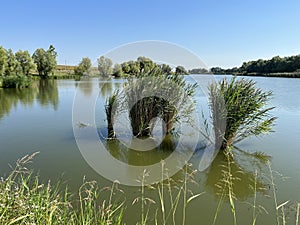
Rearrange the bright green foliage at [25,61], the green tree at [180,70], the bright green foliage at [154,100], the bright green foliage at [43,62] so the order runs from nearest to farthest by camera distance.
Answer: the bright green foliage at [154,100]
the green tree at [180,70]
the bright green foliage at [25,61]
the bright green foliage at [43,62]

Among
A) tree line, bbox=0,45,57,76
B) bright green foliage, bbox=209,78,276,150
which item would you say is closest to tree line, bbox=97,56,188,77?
bright green foliage, bbox=209,78,276,150

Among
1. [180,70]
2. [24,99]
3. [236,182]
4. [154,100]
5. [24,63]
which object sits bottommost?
[236,182]

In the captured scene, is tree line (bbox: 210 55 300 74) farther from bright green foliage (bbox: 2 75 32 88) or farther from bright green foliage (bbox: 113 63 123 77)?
bright green foliage (bbox: 113 63 123 77)

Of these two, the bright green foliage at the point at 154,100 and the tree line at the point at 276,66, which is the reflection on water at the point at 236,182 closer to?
the bright green foliage at the point at 154,100

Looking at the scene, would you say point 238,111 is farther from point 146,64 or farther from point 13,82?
point 13,82

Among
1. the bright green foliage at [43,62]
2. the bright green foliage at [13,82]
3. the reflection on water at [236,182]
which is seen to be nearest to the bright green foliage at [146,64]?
the reflection on water at [236,182]

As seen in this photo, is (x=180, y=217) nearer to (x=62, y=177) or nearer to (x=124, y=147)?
(x=62, y=177)

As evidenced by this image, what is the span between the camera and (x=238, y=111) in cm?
504

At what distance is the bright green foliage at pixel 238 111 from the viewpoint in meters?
5.10

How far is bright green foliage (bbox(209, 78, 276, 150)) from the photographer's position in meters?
5.10

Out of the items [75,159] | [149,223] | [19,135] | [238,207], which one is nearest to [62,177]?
[75,159]

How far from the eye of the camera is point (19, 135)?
6.41 m

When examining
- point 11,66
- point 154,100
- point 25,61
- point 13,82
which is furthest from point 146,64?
point 25,61

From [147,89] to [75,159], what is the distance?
2441 millimetres
